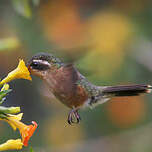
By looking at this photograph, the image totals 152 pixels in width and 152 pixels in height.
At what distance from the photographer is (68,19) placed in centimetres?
814

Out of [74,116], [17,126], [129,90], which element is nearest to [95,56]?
[129,90]

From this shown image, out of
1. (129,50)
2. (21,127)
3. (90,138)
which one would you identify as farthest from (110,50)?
(21,127)

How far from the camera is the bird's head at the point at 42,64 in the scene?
11.0 ft

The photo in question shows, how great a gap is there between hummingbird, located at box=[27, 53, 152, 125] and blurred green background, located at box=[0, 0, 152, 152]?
7.15ft

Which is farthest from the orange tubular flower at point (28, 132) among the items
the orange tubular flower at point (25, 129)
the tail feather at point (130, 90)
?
the tail feather at point (130, 90)

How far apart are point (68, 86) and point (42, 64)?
38 centimetres

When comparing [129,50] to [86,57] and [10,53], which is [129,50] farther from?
[86,57]

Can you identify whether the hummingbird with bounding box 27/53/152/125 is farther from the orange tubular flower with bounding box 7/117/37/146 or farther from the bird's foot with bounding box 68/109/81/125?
the orange tubular flower with bounding box 7/117/37/146

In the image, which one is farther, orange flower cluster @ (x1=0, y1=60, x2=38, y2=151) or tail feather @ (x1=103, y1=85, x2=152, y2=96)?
tail feather @ (x1=103, y1=85, x2=152, y2=96)

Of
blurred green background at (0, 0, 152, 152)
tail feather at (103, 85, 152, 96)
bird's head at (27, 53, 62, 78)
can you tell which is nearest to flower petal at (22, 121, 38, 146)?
bird's head at (27, 53, 62, 78)

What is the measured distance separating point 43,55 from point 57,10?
4758 millimetres

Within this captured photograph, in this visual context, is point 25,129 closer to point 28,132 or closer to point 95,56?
point 28,132

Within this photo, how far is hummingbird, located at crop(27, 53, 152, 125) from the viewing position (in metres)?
3.49

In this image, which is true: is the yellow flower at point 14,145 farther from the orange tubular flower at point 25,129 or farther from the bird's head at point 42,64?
the bird's head at point 42,64
